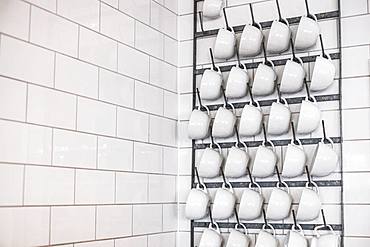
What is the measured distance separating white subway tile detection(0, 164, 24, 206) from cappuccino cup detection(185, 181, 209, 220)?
0.70m

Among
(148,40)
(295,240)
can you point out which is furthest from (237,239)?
(148,40)

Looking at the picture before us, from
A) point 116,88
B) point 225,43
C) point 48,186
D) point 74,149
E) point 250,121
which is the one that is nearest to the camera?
point 48,186

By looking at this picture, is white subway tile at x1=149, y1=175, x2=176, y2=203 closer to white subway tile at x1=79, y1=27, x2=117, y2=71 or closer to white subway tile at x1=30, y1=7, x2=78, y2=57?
white subway tile at x1=79, y1=27, x2=117, y2=71

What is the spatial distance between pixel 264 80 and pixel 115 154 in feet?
1.75

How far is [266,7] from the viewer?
6.17ft

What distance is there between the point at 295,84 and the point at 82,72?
0.66 m

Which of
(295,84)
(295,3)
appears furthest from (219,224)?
(295,3)

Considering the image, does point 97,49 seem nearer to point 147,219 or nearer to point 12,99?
point 12,99

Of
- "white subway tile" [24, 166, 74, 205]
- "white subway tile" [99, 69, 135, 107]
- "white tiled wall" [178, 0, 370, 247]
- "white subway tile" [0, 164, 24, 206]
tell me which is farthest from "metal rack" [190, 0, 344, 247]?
"white subway tile" [0, 164, 24, 206]

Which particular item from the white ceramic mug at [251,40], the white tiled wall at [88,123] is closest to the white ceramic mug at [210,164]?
the white tiled wall at [88,123]

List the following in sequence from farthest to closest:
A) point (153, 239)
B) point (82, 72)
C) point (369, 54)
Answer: point (153, 239)
point (369, 54)
point (82, 72)

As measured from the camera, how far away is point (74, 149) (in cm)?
146

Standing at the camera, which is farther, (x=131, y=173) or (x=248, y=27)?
(x=248, y=27)

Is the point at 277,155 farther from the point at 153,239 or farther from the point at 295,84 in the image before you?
the point at 153,239
